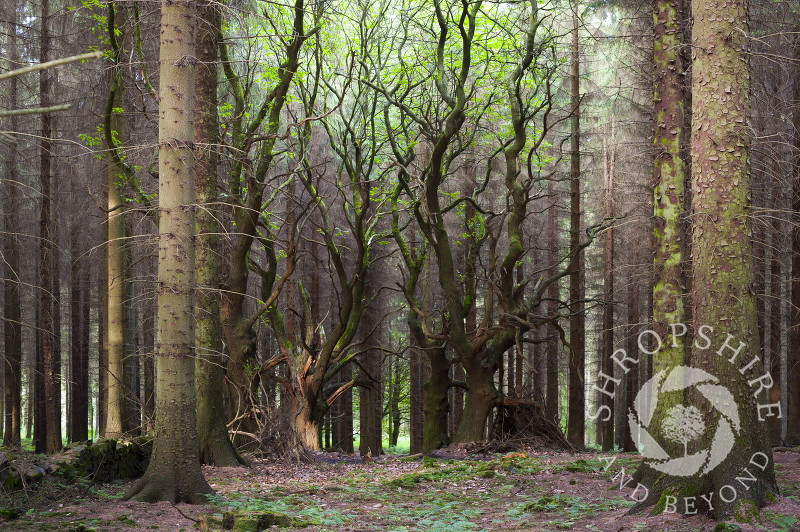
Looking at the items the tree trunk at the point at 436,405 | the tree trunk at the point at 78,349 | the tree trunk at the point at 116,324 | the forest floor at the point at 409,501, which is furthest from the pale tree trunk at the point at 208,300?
the tree trunk at the point at 78,349

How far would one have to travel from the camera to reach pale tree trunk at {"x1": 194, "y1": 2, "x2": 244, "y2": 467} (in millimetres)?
8758

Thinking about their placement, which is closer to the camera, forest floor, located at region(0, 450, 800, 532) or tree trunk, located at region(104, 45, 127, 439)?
forest floor, located at region(0, 450, 800, 532)

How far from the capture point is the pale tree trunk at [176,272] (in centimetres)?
630

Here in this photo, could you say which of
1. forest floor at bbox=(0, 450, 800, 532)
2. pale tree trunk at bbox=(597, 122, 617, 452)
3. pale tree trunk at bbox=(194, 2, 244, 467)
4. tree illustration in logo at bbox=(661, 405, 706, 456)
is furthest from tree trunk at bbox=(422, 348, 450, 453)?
tree illustration in logo at bbox=(661, 405, 706, 456)

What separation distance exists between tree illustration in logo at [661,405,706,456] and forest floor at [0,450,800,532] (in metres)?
0.74

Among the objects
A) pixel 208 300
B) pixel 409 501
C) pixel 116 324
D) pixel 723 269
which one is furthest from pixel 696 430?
pixel 116 324

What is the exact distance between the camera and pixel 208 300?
29.4 ft

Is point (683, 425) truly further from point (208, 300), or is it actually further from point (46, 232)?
point (46, 232)

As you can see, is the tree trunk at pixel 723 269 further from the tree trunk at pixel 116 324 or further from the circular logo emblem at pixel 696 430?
the tree trunk at pixel 116 324

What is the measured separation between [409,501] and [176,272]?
3.76 metres

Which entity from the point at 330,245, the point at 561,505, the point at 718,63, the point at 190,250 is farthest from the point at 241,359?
the point at 718,63

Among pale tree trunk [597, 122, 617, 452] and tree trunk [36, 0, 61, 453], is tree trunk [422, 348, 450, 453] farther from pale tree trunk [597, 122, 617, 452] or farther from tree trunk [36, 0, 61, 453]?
tree trunk [36, 0, 61, 453]

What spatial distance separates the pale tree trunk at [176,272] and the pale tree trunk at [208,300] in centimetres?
207

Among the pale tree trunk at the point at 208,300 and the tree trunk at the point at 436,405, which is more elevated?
the pale tree trunk at the point at 208,300
